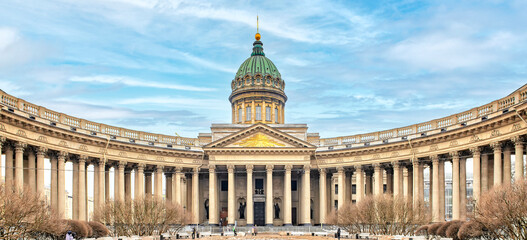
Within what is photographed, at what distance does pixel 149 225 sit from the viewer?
5703cm

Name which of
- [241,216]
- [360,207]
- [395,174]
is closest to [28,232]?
[360,207]

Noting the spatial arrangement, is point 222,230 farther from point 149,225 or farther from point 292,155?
point 149,225

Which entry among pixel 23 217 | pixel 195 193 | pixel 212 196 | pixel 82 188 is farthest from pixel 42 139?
pixel 212 196

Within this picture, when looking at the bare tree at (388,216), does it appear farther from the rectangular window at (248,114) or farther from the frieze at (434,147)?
the rectangular window at (248,114)

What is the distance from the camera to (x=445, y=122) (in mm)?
64000

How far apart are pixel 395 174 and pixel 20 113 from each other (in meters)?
44.4

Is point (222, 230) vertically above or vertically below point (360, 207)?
below

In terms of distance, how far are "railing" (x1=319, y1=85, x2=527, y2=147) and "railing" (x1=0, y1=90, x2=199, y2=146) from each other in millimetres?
21881

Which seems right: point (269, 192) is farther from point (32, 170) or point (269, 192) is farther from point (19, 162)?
point (19, 162)

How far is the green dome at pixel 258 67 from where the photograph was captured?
98562 mm

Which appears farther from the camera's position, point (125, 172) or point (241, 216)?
point (241, 216)

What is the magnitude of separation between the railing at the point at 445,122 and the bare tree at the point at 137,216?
98.5 ft

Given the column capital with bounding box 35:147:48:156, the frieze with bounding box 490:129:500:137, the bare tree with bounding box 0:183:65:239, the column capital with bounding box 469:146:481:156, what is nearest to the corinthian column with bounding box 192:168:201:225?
the column capital with bounding box 35:147:48:156

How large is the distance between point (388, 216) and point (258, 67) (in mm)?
47400
